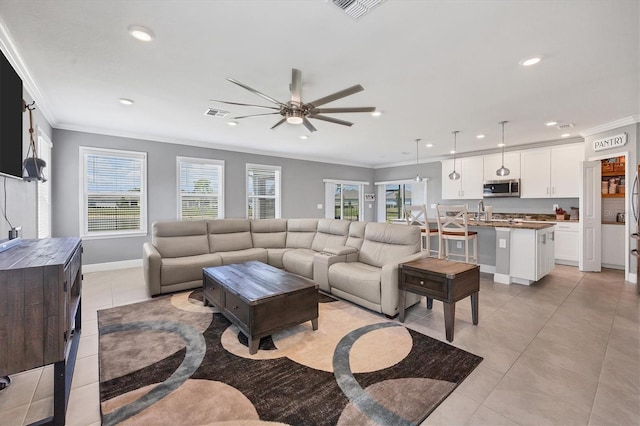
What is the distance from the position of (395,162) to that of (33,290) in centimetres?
870

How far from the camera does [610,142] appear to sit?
182 inches

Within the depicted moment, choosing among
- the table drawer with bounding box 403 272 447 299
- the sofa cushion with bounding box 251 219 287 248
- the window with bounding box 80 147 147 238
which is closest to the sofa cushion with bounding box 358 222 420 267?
the table drawer with bounding box 403 272 447 299

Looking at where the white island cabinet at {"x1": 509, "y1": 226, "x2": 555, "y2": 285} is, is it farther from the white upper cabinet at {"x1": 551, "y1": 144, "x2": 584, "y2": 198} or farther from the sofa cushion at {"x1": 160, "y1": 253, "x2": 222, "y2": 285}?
the sofa cushion at {"x1": 160, "y1": 253, "x2": 222, "y2": 285}

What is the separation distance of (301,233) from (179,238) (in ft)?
6.78

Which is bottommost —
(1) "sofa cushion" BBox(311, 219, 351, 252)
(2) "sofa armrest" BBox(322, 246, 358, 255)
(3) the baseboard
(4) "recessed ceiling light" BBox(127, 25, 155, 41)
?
(3) the baseboard

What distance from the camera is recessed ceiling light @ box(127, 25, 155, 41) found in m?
2.11

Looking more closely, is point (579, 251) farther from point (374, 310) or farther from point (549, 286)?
point (374, 310)

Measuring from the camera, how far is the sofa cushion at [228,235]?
4629mm

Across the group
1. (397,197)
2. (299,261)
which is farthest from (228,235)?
(397,197)

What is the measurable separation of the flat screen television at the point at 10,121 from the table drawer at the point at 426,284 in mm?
3535

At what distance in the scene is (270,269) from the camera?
3.30 m

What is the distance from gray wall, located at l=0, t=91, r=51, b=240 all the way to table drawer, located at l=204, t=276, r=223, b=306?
5.74 feet

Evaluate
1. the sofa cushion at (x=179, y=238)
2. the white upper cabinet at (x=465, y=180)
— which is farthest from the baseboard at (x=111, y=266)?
the white upper cabinet at (x=465, y=180)

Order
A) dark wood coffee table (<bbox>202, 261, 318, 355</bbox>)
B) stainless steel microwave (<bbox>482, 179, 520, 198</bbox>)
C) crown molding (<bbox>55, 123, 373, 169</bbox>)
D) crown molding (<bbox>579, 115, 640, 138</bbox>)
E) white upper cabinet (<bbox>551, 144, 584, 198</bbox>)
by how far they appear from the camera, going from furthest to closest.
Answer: stainless steel microwave (<bbox>482, 179, 520, 198</bbox>)
white upper cabinet (<bbox>551, 144, 584, 198</bbox>)
crown molding (<bbox>55, 123, 373, 169</bbox>)
crown molding (<bbox>579, 115, 640, 138</bbox>)
dark wood coffee table (<bbox>202, 261, 318, 355</bbox>)
